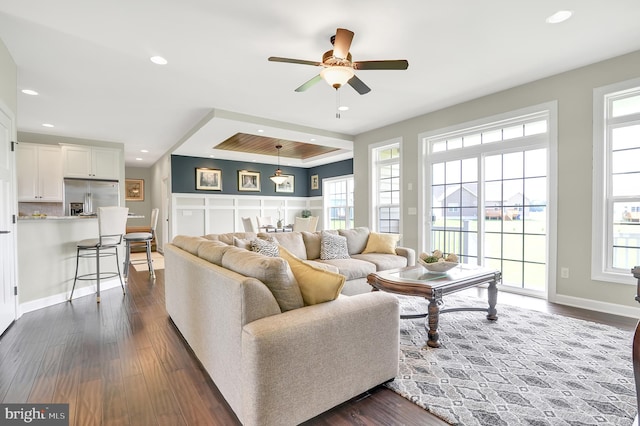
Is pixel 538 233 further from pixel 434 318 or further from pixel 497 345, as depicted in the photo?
pixel 434 318

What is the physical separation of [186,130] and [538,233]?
6.11 m

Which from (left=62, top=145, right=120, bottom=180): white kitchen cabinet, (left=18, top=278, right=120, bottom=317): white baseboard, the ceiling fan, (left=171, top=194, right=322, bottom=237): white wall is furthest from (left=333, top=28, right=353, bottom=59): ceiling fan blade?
(left=171, top=194, right=322, bottom=237): white wall

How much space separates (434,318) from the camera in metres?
2.35

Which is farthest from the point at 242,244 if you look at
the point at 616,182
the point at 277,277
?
the point at 616,182

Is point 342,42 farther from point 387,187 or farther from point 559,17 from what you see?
point 387,187

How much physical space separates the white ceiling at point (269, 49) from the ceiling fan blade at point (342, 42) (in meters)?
0.16

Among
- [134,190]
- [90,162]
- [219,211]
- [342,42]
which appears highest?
[342,42]

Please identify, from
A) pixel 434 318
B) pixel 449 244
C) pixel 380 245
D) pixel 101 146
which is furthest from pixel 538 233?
pixel 101 146

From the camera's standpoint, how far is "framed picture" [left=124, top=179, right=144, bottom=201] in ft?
31.0

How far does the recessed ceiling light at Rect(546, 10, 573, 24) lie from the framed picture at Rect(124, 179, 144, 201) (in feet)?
35.0

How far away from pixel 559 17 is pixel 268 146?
18.4 ft

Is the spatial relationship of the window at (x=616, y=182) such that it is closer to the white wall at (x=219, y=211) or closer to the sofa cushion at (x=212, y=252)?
the sofa cushion at (x=212, y=252)

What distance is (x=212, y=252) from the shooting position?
2100 mm

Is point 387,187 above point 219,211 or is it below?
above
